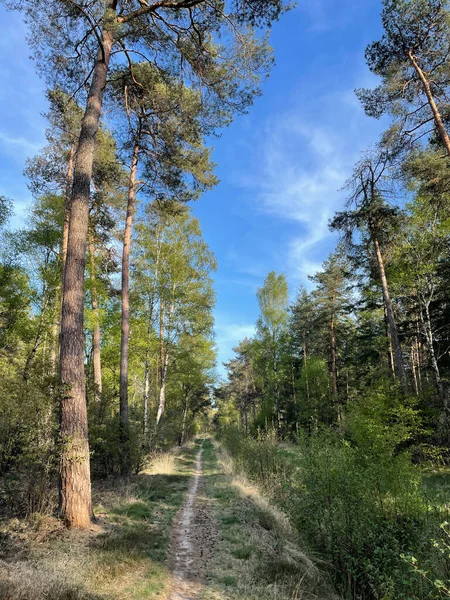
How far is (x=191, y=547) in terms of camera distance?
214 inches

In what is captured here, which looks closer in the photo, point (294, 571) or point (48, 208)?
point (294, 571)

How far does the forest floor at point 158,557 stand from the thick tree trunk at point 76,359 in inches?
16.4

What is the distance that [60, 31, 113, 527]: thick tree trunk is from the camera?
17.2 feet

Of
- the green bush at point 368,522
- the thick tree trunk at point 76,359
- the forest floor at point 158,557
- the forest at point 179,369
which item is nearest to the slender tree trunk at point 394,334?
the forest at point 179,369

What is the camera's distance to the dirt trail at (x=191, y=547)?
13.2 feet

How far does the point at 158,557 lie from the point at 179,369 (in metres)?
14.3

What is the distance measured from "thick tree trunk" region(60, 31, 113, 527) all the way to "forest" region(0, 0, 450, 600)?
0.04 meters

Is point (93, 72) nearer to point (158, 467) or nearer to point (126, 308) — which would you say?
point (126, 308)

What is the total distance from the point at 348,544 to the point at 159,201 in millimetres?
10522

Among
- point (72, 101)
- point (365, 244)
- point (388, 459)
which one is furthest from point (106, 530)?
point (365, 244)

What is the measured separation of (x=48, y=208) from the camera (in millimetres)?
14836

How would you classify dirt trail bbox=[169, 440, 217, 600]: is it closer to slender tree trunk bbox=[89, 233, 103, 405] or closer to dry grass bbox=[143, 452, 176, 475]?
dry grass bbox=[143, 452, 176, 475]

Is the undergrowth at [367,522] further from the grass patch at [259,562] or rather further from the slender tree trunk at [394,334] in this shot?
the slender tree trunk at [394,334]

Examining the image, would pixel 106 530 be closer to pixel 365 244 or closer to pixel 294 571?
pixel 294 571
